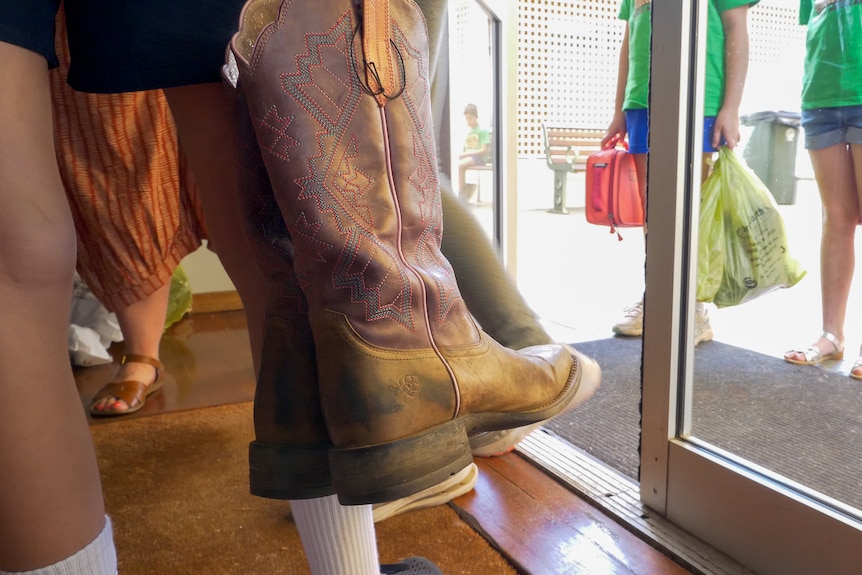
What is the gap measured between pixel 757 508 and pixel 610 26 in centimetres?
177

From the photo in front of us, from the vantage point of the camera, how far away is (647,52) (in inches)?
64.4

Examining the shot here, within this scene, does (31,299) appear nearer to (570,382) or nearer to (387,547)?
(570,382)

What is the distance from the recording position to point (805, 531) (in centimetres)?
78

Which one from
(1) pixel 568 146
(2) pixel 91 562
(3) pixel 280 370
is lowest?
(2) pixel 91 562

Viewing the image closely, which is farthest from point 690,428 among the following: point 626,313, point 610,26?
point 610,26

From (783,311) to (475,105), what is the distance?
92 cm

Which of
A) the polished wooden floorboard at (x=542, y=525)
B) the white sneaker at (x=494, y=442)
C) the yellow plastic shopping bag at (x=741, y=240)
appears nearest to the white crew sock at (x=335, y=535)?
the polished wooden floorboard at (x=542, y=525)

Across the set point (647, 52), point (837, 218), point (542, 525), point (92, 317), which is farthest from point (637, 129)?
point (92, 317)

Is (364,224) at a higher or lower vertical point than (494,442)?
higher

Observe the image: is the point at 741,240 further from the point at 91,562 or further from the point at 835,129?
the point at 91,562

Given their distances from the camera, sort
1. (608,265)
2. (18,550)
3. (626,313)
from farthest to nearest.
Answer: (608,265) < (626,313) < (18,550)

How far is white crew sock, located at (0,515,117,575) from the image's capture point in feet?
1.52

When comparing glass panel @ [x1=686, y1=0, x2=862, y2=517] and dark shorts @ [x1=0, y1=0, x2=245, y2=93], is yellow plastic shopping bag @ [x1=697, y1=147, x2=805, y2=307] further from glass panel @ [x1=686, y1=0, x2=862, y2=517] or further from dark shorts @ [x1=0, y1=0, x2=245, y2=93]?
dark shorts @ [x1=0, y1=0, x2=245, y2=93]

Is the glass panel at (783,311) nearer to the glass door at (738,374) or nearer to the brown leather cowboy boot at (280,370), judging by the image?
the glass door at (738,374)
